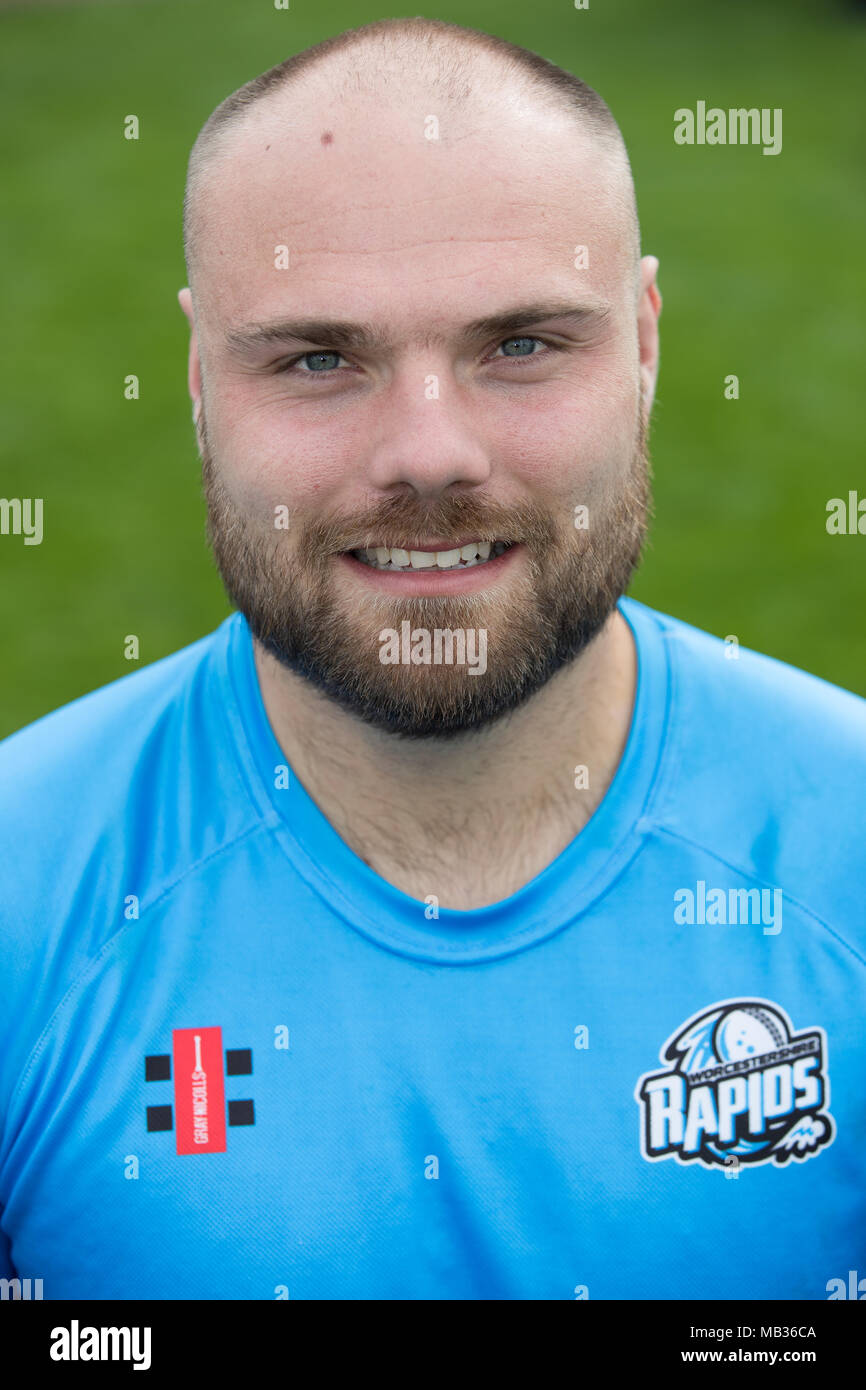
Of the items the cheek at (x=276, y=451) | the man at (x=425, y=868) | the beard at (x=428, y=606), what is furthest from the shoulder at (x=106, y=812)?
the cheek at (x=276, y=451)

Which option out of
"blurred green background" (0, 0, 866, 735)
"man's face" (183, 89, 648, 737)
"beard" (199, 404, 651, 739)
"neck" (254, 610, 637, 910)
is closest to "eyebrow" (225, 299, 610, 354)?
"man's face" (183, 89, 648, 737)

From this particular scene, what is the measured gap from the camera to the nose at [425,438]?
2.11 metres

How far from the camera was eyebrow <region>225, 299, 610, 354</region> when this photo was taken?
2.15 meters

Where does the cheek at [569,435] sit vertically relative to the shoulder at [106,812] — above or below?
above

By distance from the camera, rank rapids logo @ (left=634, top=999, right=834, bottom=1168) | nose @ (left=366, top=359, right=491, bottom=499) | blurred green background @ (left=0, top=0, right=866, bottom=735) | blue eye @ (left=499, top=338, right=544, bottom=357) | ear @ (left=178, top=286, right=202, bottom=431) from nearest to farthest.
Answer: nose @ (left=366, top=359, right=491, bottom=499) → blue eye @ (left=499, top=338, right=544, bottom=357) → rapids logo @ (left=634, top=999, right=834, bottom=1168) → ear @ (left=178, top=286, right=202, bottom=431) → blurred green background @ (left=0, top=0, right=866, bottom=735)

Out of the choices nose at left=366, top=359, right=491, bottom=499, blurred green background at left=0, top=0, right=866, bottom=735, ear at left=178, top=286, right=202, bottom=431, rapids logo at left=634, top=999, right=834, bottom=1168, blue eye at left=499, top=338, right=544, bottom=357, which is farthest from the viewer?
blurred green background at left=0, top=0, right=866, bottom=735

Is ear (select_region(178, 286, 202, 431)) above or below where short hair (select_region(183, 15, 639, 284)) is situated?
below

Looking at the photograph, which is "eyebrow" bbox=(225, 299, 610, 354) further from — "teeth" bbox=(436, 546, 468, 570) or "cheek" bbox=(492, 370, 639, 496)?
"teeth" bbox=(436, 546, 468, 570)

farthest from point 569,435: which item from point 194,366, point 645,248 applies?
point 645,248

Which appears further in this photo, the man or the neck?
the neck

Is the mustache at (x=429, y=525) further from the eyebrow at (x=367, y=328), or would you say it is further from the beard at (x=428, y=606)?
the eyebrow at (x=367, y=328)

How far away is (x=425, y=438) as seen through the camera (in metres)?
2.11

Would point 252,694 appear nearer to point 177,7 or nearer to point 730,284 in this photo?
point 730,284

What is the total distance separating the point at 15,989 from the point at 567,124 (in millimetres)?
1516
